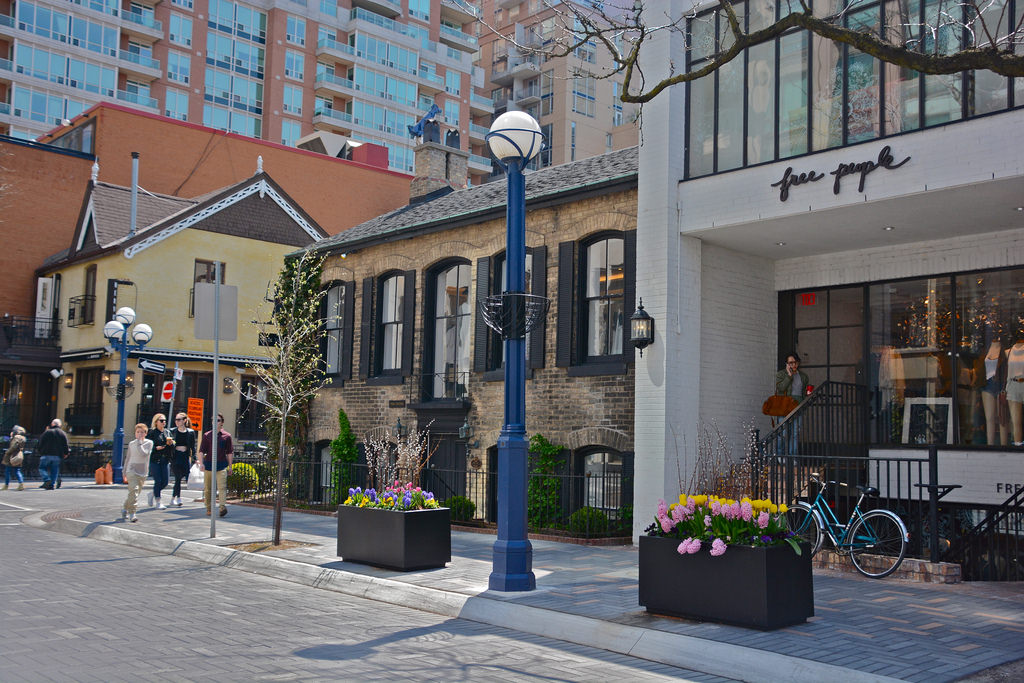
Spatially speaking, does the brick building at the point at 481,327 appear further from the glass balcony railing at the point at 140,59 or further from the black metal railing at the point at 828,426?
the glass balcony railing at the point at 140,59

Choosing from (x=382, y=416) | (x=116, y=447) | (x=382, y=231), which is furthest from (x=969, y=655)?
(x=116, y=447)

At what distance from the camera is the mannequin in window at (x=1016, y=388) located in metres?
12.5

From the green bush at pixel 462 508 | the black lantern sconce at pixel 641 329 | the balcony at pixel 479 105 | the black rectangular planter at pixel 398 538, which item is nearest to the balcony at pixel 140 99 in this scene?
the balcony at pixel 479 105

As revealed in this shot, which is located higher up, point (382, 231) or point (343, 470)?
point (382, 231)

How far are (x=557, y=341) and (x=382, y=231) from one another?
6.19 metres

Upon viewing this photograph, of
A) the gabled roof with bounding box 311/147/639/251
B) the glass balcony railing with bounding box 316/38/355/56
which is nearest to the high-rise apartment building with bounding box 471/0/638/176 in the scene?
the glass balcony railing with bounding box 316/38/355/56

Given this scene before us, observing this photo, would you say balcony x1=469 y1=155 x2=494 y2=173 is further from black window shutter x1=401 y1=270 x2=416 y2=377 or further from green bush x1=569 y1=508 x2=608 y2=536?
green bush x1=569 y1=508 x2=608 y2=536

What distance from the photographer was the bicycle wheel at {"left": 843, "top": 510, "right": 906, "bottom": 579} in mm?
10742

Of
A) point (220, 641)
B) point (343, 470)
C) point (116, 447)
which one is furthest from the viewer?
point (116, 447)

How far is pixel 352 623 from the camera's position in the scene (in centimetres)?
837

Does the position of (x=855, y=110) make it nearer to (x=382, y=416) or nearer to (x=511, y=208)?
(x=511, y=208)

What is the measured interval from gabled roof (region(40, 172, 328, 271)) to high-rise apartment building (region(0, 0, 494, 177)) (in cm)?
1853

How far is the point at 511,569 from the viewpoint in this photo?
9438mm

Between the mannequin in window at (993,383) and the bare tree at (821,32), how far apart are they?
4.12 meters
